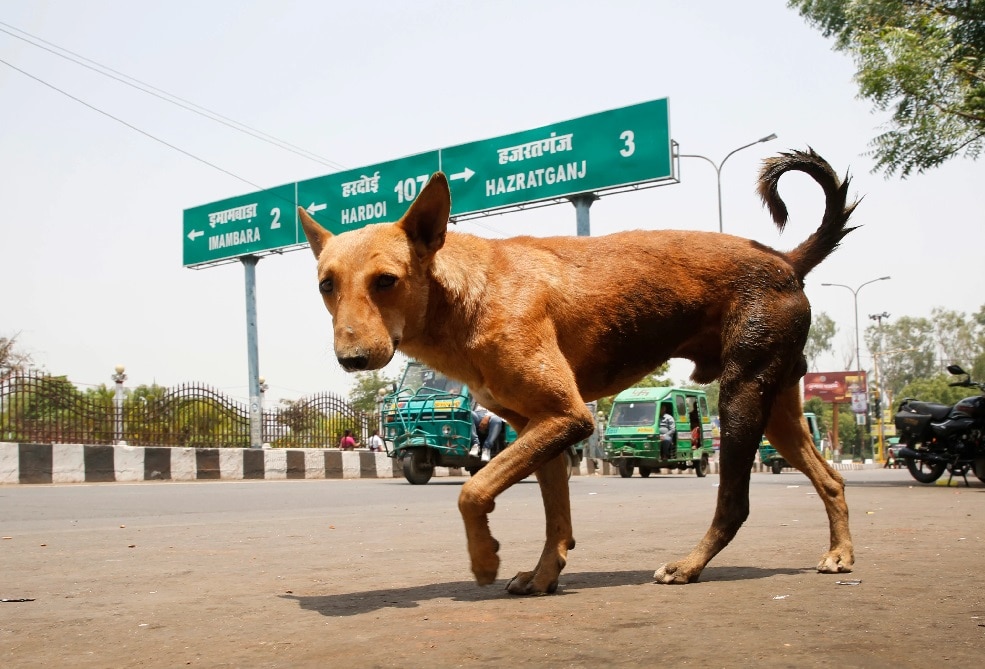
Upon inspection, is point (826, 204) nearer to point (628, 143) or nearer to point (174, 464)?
point (174, 464)

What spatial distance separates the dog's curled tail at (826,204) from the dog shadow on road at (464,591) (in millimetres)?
1588

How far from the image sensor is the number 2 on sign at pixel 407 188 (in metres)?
26.5

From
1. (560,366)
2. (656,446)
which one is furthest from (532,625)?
(656,446)

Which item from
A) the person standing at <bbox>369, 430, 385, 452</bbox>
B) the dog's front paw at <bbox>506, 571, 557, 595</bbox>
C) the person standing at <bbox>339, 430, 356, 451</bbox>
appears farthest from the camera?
the person standing at <bbox>339, 430, 356, 451</bbox>

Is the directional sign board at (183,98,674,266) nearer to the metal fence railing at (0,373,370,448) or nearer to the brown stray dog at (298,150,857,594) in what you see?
the metal fence railing at (0,373,370,448)

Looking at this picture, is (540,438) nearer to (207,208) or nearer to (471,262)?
(471,262)

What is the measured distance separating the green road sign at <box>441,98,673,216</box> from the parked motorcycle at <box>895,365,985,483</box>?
281 inches

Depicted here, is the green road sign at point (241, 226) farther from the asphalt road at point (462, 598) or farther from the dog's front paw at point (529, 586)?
the dog's front paw at point (529, 586)

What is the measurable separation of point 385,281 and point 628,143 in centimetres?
1873

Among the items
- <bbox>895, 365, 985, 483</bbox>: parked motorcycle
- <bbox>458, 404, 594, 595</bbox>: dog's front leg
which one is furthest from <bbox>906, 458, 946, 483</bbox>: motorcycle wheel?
<bbox>458, 404, 594, 595</bbox>: dog's front leg

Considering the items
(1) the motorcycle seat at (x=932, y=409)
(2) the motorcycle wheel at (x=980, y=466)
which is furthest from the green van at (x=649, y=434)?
(2) the motorcycle wheel at (x=980, y=466)

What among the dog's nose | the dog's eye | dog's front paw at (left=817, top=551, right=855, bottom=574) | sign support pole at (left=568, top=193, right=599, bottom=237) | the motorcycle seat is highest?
sign support pole at (left=568, top=193, right=599, bottom=237)

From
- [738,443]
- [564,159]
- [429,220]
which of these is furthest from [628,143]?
[429,220]

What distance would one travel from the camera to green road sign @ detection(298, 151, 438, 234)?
26562mm
